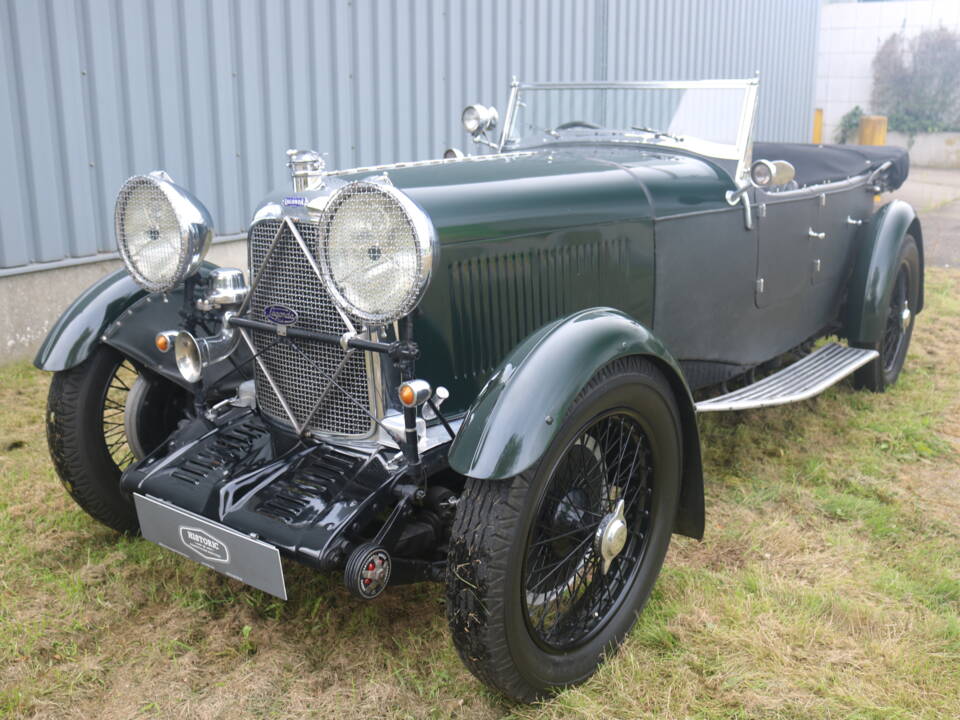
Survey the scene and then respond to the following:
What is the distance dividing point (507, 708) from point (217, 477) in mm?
956

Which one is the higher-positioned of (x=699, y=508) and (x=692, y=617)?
(x=699, y=508)

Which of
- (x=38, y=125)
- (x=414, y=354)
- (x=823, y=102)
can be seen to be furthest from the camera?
(x=823, y=102)

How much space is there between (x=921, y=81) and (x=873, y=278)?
14.9m

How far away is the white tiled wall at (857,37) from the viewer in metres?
16.4

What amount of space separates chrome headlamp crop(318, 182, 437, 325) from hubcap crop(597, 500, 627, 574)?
0.76m

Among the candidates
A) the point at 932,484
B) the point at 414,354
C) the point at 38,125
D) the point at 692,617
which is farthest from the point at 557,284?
the point at 38,125

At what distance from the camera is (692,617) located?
2447 millimetres

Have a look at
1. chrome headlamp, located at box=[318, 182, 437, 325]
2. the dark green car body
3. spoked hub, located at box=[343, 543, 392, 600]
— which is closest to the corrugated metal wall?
the dark green car body

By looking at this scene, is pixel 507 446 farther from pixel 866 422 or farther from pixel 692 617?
pixel 866 422

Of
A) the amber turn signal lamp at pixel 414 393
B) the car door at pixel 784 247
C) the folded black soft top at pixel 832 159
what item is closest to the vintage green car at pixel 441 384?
the amber turn signal lamp at pixel 414 393

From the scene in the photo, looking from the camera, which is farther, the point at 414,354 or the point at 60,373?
the point at 60,373

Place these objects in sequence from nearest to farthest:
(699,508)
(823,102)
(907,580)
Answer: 1. (699,508)
2. (907,580)
3. (823,102)

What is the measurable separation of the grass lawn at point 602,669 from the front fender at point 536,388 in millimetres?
653

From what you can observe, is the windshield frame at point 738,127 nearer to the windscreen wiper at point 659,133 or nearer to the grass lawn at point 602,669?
the windscreen wiper at point 659,133
